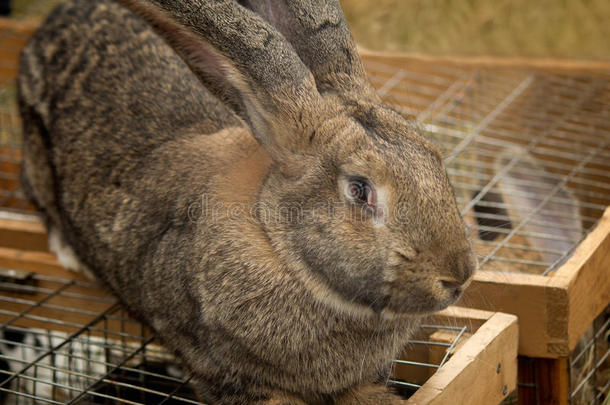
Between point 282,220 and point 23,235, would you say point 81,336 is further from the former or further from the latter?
point 282,220

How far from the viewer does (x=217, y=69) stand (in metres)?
2.37

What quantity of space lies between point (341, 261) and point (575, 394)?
5.01 ft

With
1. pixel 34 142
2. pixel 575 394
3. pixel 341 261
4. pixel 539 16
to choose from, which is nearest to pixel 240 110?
pixel 341 261

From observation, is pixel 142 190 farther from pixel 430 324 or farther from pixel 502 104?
pixel 502 104

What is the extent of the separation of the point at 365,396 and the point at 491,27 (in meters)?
4.22

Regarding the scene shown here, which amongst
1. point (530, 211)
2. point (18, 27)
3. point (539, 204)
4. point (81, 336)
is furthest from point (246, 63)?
point (18, 27)

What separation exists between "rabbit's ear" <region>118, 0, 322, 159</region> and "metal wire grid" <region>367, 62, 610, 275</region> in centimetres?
128

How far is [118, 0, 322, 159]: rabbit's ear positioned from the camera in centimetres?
225

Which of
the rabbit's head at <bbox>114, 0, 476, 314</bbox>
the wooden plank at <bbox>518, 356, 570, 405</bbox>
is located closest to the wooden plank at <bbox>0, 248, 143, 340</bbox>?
the rabbit's head at <bbox>114, 0, 476, 314</bbox>

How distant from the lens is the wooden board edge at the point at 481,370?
7.44 feet

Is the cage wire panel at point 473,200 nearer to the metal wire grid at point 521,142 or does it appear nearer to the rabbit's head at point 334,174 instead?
the metal wire grid at point 521,142

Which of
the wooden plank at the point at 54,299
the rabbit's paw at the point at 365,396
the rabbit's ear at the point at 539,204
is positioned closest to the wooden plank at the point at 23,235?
the wooden plank at the point at 54,299

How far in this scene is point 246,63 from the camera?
89.6 inches

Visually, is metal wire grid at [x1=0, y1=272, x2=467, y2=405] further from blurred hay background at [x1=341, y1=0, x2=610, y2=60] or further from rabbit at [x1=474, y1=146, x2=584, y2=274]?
blurred hay background at [x1=341, y1=0, x2=610, y2=60]
